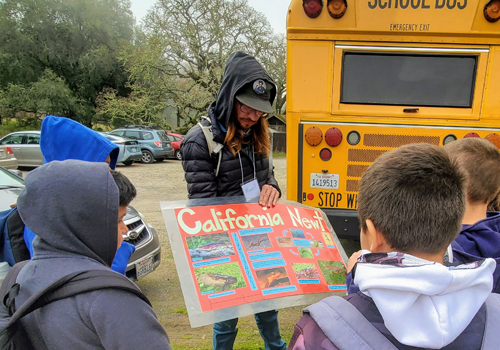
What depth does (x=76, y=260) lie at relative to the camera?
1.08 m

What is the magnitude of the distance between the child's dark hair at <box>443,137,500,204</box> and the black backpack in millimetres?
1513

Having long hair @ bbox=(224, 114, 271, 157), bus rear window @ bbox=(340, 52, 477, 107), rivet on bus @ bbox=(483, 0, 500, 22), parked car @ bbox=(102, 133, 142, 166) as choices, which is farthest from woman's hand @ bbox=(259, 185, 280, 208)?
parked car @ bbox=(102, 133, 142, 166)

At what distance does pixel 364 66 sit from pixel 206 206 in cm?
246

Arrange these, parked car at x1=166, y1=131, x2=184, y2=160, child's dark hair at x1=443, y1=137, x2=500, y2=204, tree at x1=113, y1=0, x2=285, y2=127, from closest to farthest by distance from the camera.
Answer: child's dark hair at x1=443, y1=137, x2=500, y2=204, parked car at x1=166, y1=131, x2=184, y2=160, tree at x1=113, y1=0, x2=285, y2=127

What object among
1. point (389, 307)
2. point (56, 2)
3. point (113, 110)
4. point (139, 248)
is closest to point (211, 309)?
point (389, 307)

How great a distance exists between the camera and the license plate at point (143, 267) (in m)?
3.37

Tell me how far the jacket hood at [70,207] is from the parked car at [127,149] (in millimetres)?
15032

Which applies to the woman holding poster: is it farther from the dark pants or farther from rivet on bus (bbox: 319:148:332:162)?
rivet on bus (bbox: 319:148:332:162)

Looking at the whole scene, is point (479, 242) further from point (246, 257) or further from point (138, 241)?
point (138, 241)

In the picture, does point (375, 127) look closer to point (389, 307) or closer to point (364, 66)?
point (364, 66)

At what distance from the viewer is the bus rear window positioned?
10.6ft

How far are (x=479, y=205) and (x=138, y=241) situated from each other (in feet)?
10.4

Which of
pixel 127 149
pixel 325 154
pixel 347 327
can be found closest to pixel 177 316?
pixel 325 154

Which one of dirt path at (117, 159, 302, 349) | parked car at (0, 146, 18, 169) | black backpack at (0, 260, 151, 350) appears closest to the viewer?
black backpack at (0, 260, 151, 350)
